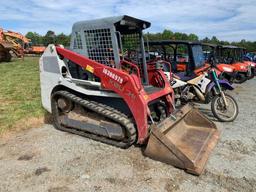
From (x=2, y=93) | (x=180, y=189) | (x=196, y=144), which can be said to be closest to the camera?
(x=180, y=189)

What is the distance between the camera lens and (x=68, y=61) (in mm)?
5199

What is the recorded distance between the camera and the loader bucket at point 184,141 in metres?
3.71

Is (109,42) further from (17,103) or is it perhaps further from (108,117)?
(17,103)

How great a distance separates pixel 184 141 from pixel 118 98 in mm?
1226

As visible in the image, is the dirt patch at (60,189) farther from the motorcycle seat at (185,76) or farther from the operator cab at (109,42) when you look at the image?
the motorcycle seat at (185,76)

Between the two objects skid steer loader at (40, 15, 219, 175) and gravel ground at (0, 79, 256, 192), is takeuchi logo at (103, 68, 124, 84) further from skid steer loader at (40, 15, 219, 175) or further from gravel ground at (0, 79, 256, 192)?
gravel ground at (0, 79, 256, 192)

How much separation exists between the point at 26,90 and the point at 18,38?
56.5 ft

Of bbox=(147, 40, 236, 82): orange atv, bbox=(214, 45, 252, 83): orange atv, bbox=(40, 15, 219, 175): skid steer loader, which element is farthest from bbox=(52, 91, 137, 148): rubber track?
bbox=(214, 45, 252, 83): orange atv

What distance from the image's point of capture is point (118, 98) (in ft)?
15.3

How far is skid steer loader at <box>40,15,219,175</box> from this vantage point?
13.5 ft

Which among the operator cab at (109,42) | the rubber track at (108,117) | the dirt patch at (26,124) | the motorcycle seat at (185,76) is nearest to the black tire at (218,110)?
the operator cab at (109,42)

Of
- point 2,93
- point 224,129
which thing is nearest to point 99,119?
point 224,129

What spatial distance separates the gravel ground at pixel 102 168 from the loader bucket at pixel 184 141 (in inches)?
4.1

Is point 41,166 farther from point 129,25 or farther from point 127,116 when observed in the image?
point 129,25
